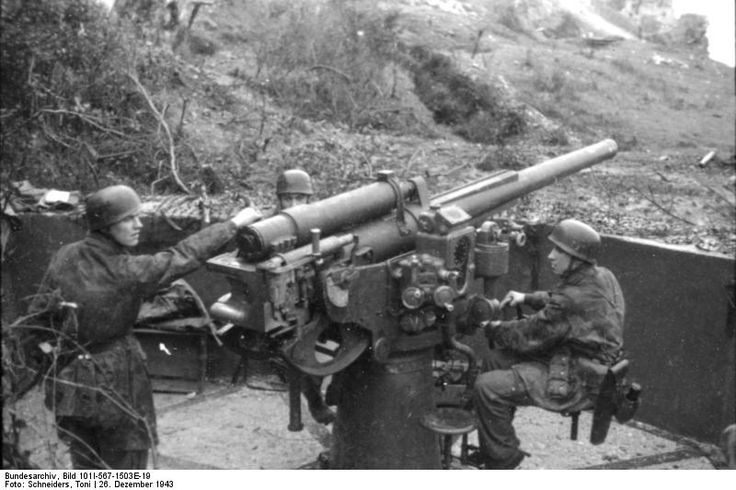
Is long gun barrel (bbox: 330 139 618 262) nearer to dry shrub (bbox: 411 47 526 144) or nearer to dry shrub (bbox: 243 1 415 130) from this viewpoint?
dry shrub (bbox: 243 1 415 130)

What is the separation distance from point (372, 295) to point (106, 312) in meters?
1.39

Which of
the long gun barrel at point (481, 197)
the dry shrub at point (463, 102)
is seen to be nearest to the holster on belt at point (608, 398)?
the long gun barrel at point (481, 197)

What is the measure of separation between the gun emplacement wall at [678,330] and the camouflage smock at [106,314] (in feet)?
6.64

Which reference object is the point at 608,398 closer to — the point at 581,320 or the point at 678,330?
the point at 581,320

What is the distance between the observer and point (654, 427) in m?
6.33

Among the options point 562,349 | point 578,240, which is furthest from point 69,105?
point 562,349

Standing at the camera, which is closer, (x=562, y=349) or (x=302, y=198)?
(x=562, y=349)

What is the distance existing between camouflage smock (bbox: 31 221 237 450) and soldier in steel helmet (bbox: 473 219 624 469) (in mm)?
1968

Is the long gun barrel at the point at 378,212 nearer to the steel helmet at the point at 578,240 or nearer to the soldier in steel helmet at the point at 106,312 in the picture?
the soldier in steel helmet at the point at 106,312

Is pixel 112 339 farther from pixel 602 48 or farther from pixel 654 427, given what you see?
pixel 602 48

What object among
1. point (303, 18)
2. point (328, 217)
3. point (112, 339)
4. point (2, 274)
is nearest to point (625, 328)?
point (328, 217)

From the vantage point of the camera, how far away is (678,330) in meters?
6.10

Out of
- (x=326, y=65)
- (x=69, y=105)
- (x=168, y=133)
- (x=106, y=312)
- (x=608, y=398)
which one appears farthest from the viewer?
(x=326, y=65)

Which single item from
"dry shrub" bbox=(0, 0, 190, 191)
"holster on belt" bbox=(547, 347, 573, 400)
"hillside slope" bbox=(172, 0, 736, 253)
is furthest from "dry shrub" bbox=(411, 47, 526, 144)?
"holster on belt" bbox=(547, 347, 573, 400)
